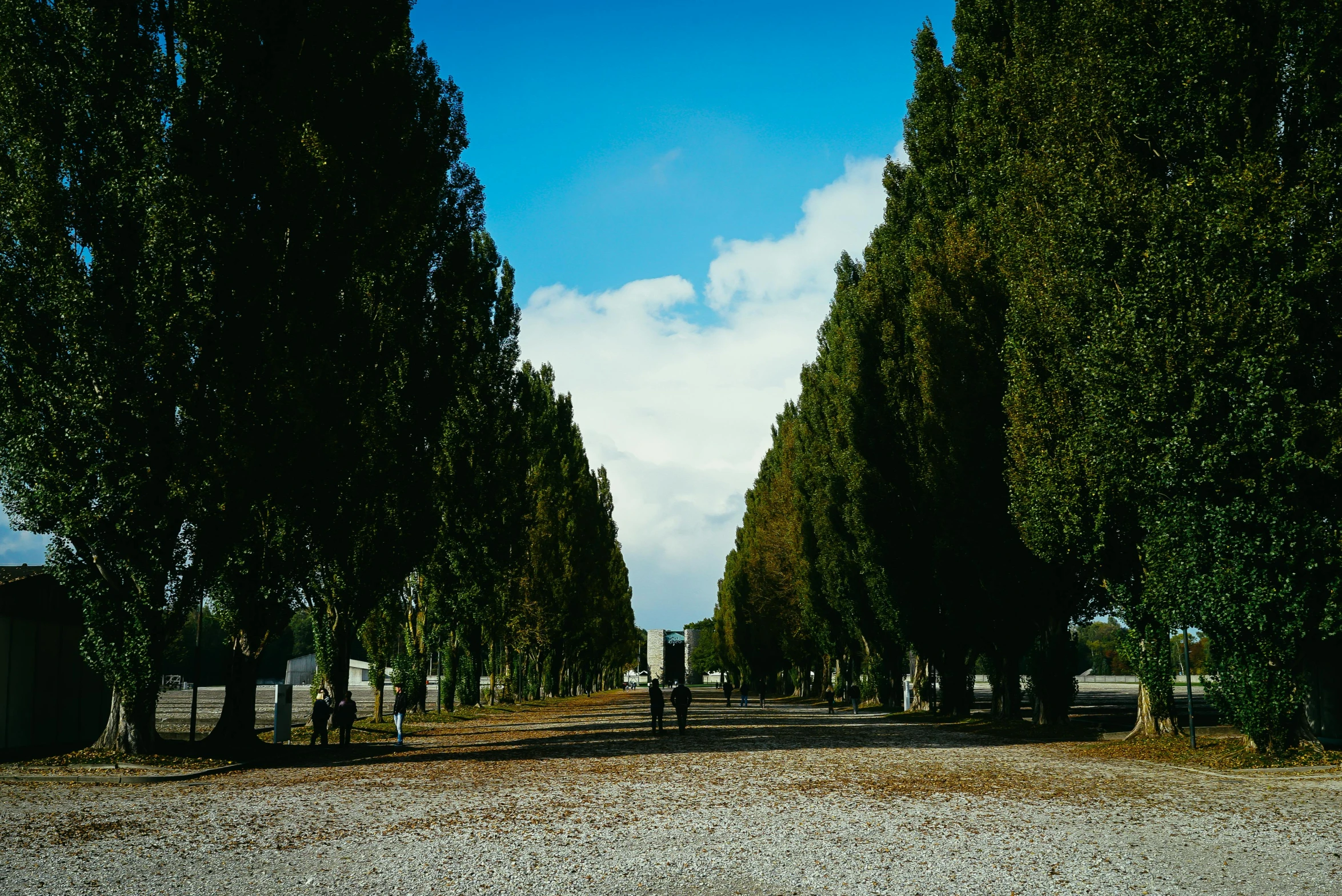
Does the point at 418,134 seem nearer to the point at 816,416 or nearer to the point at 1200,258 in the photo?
the point at 1200,258

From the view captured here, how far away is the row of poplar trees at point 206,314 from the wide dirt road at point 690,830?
4.37 metres

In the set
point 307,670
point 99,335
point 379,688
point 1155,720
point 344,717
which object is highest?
point 99,335

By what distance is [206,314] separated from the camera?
1897 cm

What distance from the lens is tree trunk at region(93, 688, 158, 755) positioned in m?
18.3

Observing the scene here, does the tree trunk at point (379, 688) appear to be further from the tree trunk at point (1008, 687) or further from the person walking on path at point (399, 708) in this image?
the tree trunk at point (1008, 687)

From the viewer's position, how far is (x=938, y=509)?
28422mm

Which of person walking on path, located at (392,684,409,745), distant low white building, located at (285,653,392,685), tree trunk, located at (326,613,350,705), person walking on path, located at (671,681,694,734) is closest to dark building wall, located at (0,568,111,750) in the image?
tree trunk, located at (326,613,350,705)

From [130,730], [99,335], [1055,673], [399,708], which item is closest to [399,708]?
[399,708]

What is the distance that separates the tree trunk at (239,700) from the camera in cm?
2086

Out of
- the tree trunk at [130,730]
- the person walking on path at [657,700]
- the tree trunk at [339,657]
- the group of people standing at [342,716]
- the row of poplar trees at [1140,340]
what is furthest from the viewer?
the person walking on path at [657,700]

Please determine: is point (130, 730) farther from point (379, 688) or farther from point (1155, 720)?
point (1155, 720)

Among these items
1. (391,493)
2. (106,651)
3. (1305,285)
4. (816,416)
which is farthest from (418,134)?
(816,416)

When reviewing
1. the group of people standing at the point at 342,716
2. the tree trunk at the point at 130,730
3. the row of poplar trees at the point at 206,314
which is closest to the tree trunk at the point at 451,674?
the row of poplar trees at the point at 206,314

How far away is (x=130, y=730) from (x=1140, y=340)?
19.3 metres
